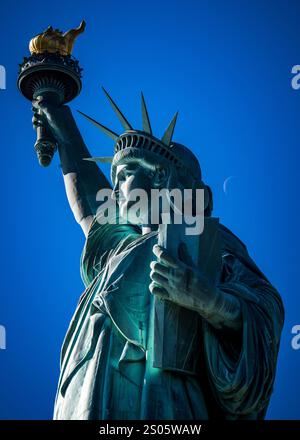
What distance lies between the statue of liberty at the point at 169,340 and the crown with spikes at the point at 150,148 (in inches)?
16.6

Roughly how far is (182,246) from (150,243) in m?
0.95

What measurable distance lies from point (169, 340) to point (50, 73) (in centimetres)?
660

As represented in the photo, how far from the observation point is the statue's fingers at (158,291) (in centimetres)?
1402

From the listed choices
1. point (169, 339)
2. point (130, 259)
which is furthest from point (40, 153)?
point (169, 339)

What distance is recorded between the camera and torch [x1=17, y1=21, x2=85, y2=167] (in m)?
19.2

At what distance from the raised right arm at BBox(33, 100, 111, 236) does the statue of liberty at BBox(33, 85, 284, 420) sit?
2088 mm

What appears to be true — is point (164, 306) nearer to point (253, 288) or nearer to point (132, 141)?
point (253, 288)

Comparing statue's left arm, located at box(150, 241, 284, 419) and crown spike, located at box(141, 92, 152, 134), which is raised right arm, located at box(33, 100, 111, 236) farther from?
statue's left arm, located at box(150, 241, 284, 419)

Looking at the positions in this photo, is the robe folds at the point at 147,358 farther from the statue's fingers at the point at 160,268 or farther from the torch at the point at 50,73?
the torch at the point at 50,73

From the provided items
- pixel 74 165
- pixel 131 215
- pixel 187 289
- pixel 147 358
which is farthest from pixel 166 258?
pixel 74 165

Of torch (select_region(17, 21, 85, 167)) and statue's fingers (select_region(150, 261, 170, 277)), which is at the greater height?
A: torch (select_region(17, 21, 85, 167))

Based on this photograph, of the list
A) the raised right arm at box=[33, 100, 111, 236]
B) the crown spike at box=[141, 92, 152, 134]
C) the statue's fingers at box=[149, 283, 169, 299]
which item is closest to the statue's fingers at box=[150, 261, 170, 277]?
the statue's fingers at box=[149, 283, 169, 299]

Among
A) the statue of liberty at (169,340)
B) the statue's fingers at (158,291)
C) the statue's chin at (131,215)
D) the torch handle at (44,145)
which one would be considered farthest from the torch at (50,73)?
the statue's fingers at (158,291)

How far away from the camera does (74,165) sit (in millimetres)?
18531
